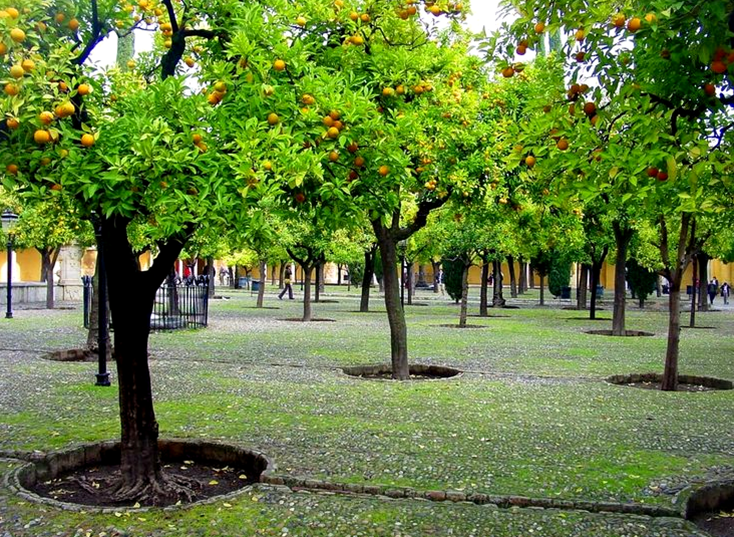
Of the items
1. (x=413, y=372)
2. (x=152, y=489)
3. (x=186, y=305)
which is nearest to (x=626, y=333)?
(x=413, y=372)

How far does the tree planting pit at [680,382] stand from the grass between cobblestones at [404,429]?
0.53 metres

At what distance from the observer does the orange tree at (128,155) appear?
463 cm

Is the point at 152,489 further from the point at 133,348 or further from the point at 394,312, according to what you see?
the point at 394,312

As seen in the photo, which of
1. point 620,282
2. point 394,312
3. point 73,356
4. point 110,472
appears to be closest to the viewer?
point 110,472

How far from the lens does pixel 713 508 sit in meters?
6.10

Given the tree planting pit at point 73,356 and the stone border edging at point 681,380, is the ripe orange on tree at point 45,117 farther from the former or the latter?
the tree planting pit at point 73,356

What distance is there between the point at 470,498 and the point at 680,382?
834 centimetres

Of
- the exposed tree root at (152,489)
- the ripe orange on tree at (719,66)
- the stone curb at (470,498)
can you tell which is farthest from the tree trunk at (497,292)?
the ripe orange on tree at (719,66)

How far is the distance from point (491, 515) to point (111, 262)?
3.57 m

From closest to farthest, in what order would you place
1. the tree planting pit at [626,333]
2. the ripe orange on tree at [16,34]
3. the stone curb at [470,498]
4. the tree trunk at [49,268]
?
the ripe orange on tree at [16,34] → the stone curb at [470,498] → the tree planting pit at [626,333] → the tree trunk at [49,268]

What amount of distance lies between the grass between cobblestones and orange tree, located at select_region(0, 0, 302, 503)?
44.5 inches

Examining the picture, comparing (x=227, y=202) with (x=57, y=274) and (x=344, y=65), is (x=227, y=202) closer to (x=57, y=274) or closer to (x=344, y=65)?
(x=344, y=65)

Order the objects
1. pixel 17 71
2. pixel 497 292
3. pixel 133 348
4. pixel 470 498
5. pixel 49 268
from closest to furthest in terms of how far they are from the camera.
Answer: pixel 17 71
pixel 470 498
pixel 133 348
pixel 49 268
pixel 497 292

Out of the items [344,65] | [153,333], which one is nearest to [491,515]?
[344,65]
